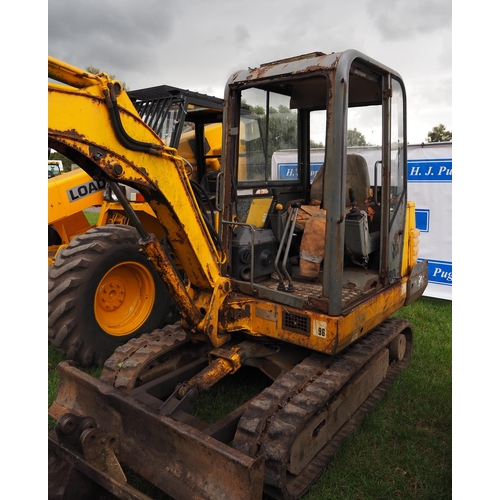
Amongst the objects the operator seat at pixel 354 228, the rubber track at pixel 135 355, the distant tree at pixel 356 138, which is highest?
the distant tree at pixel 356 138

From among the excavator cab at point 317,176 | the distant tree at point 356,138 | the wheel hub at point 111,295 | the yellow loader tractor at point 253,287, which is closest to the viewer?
the yellow loader tractor at point 253,287

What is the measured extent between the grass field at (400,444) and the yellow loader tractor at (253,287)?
0.49ft

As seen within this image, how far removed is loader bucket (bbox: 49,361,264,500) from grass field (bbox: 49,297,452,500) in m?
0.33

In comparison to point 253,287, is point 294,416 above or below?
below

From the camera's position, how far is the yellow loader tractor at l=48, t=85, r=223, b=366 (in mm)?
4430

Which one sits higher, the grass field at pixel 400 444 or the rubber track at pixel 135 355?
the rubber track at pixel 135 355

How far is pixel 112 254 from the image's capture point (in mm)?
4652

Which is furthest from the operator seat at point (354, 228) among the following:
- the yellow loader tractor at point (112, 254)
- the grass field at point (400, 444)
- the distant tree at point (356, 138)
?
the grass field at point (400, 444)

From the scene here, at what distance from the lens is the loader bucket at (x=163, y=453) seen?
2516 millimetres

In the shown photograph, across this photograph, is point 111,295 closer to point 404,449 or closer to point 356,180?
point 356,180

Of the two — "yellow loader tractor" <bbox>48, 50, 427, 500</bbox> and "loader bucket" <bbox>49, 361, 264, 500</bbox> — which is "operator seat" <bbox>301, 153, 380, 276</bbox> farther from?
"loader bucket" <bbox>49, 361, 264, 500</bbox>

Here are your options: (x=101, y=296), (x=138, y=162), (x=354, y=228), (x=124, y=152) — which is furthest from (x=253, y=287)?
(x=101, y=296)

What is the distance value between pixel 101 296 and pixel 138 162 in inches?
92.8

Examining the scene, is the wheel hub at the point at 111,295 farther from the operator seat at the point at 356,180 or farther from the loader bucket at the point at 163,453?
the operator seat at the point at 356,180
